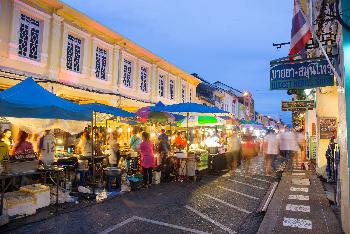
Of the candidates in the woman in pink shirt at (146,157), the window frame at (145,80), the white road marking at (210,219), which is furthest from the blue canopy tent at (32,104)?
the window frame at (145,80)

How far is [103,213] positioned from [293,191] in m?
5.86

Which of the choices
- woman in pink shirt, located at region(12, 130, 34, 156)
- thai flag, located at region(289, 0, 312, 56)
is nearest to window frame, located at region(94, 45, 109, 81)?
woman in pink shirt, located at region(12, 130, 34, 156)

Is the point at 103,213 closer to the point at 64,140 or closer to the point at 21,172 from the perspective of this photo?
the point at 21,172

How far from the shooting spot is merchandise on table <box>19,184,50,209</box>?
23.6 ft

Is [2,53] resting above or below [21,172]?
above

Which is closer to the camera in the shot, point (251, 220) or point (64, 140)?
point (251, 220)

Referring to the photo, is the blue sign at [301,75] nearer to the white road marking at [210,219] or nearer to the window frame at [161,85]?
the white road marking at [210,219]

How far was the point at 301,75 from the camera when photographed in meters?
6.79

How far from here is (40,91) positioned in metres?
7.77

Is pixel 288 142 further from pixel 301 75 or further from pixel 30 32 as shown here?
pixel 30 32

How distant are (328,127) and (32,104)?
1103cm

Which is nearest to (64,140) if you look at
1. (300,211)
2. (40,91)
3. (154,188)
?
(154,188)

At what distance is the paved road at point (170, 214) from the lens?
6.07 metres

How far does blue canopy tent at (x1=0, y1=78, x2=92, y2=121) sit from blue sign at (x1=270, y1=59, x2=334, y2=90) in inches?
203
